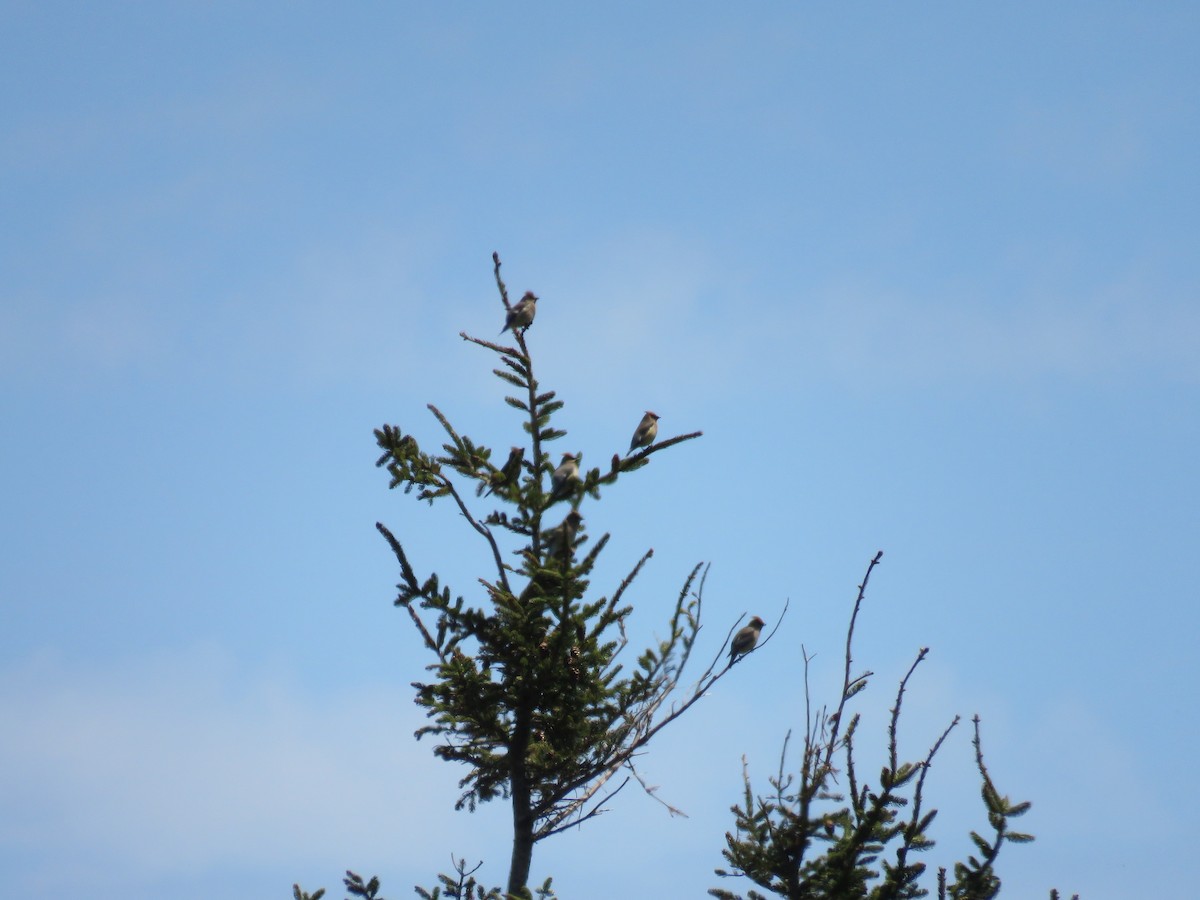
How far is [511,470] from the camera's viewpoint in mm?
8555

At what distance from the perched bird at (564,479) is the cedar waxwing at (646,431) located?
3471mm

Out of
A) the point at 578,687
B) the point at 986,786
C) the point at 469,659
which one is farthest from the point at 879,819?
the point at 469,659

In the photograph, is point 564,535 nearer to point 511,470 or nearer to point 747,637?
point 511,470

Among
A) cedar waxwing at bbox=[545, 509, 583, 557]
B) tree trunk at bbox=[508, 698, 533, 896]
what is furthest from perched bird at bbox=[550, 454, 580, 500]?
tree trunk at bbox=[508, 698, 533, 896]

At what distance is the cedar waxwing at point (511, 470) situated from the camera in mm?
8516

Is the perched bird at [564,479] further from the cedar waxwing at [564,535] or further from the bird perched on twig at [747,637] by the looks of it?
the bird perched on twig at [747,637]

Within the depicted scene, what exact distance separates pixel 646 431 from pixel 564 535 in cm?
451

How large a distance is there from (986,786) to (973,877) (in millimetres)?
649

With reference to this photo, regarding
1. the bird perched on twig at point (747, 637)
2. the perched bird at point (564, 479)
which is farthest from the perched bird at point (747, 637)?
the perched bird at point (564, 479)

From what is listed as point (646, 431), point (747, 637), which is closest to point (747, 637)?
point (747, 637)

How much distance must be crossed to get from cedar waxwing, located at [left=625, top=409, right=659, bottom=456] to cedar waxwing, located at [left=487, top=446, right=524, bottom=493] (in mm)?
3850

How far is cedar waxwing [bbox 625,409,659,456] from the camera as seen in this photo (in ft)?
40.9

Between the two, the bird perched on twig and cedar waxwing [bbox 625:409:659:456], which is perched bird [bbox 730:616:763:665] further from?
cedar waxwing [bbox 625:409:659:456]

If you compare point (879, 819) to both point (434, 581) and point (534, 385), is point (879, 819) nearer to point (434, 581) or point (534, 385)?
point (434, 581)
